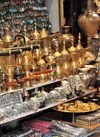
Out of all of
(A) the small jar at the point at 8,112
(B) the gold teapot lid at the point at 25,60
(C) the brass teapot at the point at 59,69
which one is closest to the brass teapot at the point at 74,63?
(C) the brass teapot at the point at 59,69

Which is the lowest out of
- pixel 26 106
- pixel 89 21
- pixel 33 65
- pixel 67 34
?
pixel 26 106

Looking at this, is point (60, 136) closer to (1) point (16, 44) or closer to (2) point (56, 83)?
(2) point (56, 83)

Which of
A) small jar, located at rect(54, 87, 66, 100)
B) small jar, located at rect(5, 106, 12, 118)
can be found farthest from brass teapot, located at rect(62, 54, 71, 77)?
small jar, located at rect(5, 106, 12, 118)

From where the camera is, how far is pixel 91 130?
3537mm

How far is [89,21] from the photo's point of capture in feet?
14.8

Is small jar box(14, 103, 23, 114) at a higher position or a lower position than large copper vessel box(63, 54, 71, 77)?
lower

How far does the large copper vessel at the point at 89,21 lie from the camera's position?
451 cm

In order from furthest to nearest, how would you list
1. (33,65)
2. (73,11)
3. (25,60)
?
(73,11) < (33,65) < (25,60)

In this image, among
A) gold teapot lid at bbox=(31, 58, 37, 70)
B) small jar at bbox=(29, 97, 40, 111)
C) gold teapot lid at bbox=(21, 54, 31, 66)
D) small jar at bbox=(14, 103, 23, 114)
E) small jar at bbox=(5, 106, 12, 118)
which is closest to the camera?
small jar at bbox=(5, 106, 12, 118)

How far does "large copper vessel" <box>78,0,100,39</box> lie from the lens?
178 inches

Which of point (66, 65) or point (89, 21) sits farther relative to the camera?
point (89, 21)

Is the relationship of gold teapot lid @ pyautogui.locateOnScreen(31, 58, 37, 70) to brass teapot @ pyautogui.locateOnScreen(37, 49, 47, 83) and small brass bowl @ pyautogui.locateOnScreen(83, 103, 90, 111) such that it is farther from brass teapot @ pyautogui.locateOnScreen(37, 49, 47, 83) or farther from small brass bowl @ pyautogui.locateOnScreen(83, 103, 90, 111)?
small brass bowl @ pyautogui.locateOnScreen(83, 103, 90, 111)

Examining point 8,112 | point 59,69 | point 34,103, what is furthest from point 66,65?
point 8,112

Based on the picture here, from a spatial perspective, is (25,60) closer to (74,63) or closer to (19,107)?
(19,107)
